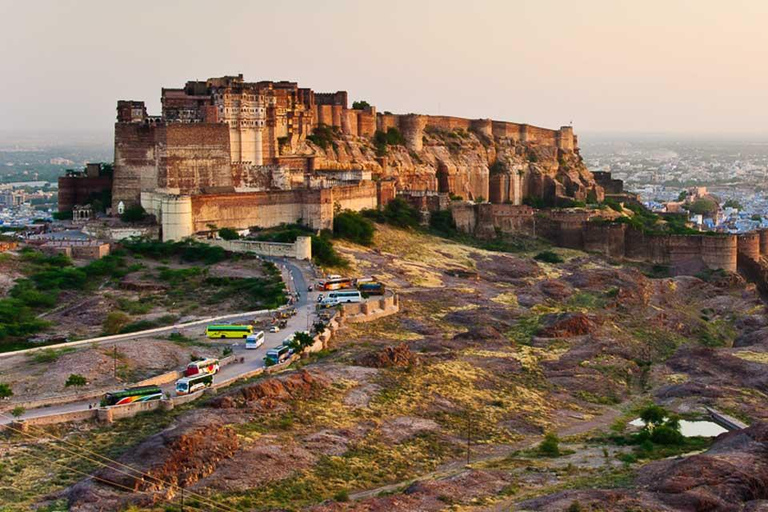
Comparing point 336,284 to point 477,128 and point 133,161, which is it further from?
point 477,128

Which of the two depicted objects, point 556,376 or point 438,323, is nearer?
point 556,376

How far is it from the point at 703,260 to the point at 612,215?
825 cm

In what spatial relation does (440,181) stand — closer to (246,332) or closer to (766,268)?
(766,268)

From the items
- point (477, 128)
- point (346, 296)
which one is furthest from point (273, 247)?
point (477, 128)

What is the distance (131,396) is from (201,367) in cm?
251

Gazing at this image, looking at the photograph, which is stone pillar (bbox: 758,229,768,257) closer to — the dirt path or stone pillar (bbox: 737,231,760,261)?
stone pillar (bbox: 737,231,760,261)

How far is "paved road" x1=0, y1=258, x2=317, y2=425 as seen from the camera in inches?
883

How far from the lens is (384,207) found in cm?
5016

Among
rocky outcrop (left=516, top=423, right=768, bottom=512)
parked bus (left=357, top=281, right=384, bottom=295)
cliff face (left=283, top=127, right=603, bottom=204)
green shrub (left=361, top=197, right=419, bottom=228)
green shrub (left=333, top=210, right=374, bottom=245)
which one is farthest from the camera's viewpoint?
cliff face (left=283, top=127, right=603, bottom=204)

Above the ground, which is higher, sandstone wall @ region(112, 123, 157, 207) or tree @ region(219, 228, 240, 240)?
sandstone wall @ region(112, 123, 157, 207)

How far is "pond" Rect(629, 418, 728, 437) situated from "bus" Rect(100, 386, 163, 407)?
11027mm

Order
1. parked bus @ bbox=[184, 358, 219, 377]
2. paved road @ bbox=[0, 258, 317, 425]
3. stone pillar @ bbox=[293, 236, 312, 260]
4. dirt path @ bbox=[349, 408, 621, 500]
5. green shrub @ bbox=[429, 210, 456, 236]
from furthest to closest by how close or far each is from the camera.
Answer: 1. green shrub @ bbox=[429, 210, 456, 236]
2. stone pillar @ bbox=[293, 236, 312, 260]
3. parked bus @ bbox=[184, 358, 219, 377]
4. paved road @ bbox=[0, 258, 317, 425]
5. dirt path @ bbox=[349, 408, 621, 500]

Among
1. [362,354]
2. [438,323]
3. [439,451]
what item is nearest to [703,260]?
[438,323]

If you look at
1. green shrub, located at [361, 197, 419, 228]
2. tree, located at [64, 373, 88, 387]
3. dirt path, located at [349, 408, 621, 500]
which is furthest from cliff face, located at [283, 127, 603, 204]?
tree, located at [64, 373, 88, 387]
